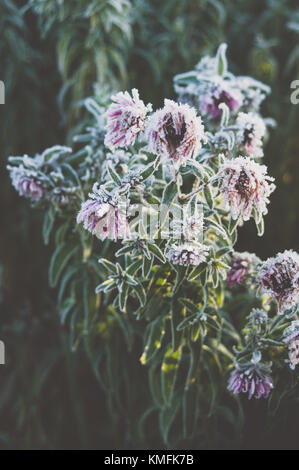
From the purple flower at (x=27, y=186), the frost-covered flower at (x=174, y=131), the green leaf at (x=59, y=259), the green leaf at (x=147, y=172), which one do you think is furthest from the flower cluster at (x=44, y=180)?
the frost-covered flower at (x=174, y=131)

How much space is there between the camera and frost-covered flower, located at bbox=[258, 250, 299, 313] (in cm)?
106

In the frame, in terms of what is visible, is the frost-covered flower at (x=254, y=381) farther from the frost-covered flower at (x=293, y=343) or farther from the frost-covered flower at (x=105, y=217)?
the frost-covered flower at (x=105, y=217)

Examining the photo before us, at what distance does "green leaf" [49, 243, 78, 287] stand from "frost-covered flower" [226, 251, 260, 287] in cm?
43

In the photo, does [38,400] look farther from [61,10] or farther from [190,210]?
[61,10]

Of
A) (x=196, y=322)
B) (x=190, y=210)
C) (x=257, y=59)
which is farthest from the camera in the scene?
(x=257, y=59)

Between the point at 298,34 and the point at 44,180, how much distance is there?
4.80 feet

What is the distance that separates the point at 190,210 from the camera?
1098 mm

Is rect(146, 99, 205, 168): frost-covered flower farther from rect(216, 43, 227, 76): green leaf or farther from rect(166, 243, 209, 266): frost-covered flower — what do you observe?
rect(216, 43, 227, 76): green leaf

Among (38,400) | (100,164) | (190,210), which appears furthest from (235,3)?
(38,400)

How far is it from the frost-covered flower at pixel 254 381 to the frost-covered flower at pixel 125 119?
0.55 metres

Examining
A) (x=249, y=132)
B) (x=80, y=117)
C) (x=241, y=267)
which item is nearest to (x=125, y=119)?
(x=249, y=132)

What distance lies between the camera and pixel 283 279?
1.07 metres

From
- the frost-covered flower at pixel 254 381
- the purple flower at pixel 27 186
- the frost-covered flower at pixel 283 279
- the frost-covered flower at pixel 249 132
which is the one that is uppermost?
the frost-covered flower at pixel 249 132

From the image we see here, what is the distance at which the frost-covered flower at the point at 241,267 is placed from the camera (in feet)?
4.09
